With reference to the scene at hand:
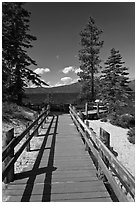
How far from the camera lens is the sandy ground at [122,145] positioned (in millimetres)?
9055

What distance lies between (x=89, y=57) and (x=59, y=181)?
69.8 ft

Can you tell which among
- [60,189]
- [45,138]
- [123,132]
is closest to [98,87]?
[123,132]

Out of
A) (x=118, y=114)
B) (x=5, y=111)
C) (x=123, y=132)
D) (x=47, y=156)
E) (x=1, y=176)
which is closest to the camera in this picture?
(x=1, y=176)

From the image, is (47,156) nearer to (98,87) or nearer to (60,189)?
(60,189)

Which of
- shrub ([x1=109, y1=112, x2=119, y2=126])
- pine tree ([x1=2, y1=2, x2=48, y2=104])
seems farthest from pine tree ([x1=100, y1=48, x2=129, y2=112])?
pine tree ([x1=2, y1=2, x2=48, y2=104])

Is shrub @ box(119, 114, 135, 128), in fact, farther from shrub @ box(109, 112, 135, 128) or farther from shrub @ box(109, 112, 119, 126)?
shrub @ box(109, 112, 119, 126)

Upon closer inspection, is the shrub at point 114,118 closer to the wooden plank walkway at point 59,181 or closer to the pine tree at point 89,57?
the pine tree at point 89,57

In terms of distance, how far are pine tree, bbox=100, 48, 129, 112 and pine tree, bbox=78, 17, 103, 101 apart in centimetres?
169

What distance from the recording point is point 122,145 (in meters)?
12.0

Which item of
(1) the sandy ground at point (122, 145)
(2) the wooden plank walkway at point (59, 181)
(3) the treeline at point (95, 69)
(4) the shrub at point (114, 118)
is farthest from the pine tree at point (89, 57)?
(2) the wooden plank walkway at point (59, 181)

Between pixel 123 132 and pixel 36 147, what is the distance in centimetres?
1005

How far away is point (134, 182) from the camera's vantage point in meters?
2.13

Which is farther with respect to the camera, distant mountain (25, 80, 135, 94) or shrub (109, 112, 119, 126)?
distant mountain (25, 80, 135, 94)

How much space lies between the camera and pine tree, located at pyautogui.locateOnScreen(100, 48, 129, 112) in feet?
73.3
